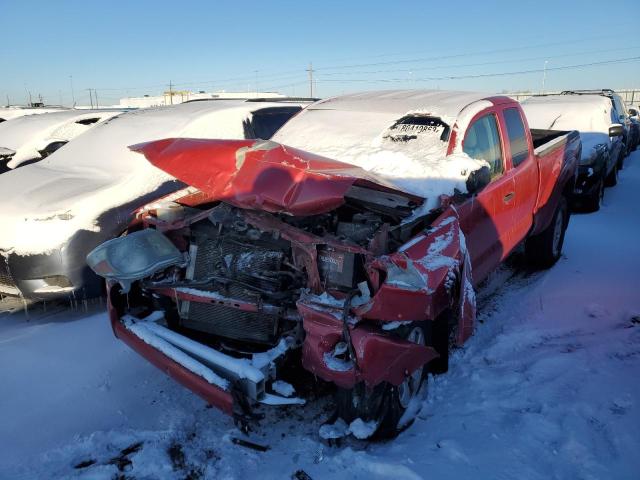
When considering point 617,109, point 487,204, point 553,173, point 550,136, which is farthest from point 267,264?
point 617,109

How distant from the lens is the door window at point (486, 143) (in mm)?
3590

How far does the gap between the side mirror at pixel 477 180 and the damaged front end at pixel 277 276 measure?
0.39m

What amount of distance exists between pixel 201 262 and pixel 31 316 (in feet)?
7.21

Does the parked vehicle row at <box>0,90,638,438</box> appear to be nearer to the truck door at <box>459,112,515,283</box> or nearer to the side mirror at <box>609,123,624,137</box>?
the truck door at <box>459,112,515,283</box>

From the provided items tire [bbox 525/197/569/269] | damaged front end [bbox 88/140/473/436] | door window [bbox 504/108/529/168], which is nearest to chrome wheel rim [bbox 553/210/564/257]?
tire [bbox 525/197/569/269]

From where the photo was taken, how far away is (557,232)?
529cm

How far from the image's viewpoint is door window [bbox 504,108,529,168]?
161 inches

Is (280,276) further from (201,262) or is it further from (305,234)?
(201,262)

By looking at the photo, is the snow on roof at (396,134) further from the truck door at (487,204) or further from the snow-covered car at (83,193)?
the snow-covered car at (83,193)

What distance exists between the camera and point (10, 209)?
13.2 ft

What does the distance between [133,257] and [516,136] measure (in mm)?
3410

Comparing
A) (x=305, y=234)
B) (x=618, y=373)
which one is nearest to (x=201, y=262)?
(x=305, y=234)

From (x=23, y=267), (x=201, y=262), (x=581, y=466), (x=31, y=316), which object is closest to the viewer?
(x=581, y=466)

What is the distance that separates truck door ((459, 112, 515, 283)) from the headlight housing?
194cm
